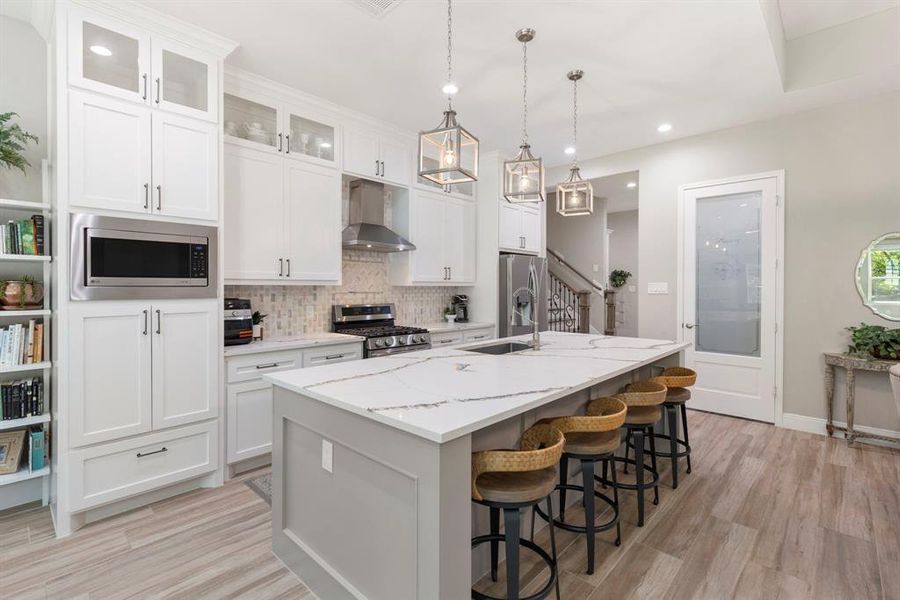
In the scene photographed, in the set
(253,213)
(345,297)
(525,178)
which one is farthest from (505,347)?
(253,213)

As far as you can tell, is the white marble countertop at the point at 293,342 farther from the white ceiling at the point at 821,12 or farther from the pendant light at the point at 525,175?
the white ceiling at the point at 821,12

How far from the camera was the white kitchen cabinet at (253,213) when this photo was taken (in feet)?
10.3

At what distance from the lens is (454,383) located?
6.09 feet

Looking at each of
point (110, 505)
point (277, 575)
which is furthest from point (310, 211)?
point (277, 575)

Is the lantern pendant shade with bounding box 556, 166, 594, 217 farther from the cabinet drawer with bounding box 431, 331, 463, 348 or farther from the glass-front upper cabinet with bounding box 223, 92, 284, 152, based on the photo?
the glass-front upper cabinet with bounding box 223, 92, 284, 152

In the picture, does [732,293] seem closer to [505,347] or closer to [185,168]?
[505,347]

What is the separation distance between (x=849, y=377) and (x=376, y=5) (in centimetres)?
453

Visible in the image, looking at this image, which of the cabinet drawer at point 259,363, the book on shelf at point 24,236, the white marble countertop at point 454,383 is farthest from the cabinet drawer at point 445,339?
the book on shelf at point 24,236

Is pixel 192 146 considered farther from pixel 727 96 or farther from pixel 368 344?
pixel 727 96

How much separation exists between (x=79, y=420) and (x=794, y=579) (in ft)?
11.8

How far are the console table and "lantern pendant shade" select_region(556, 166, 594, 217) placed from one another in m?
2.55

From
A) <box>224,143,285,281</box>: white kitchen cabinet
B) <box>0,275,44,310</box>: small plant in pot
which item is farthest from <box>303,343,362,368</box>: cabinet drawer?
<box>0,275,44,310</box>: small plant in pot

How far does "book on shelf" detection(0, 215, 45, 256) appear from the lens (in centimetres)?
235

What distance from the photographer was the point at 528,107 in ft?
12.5
